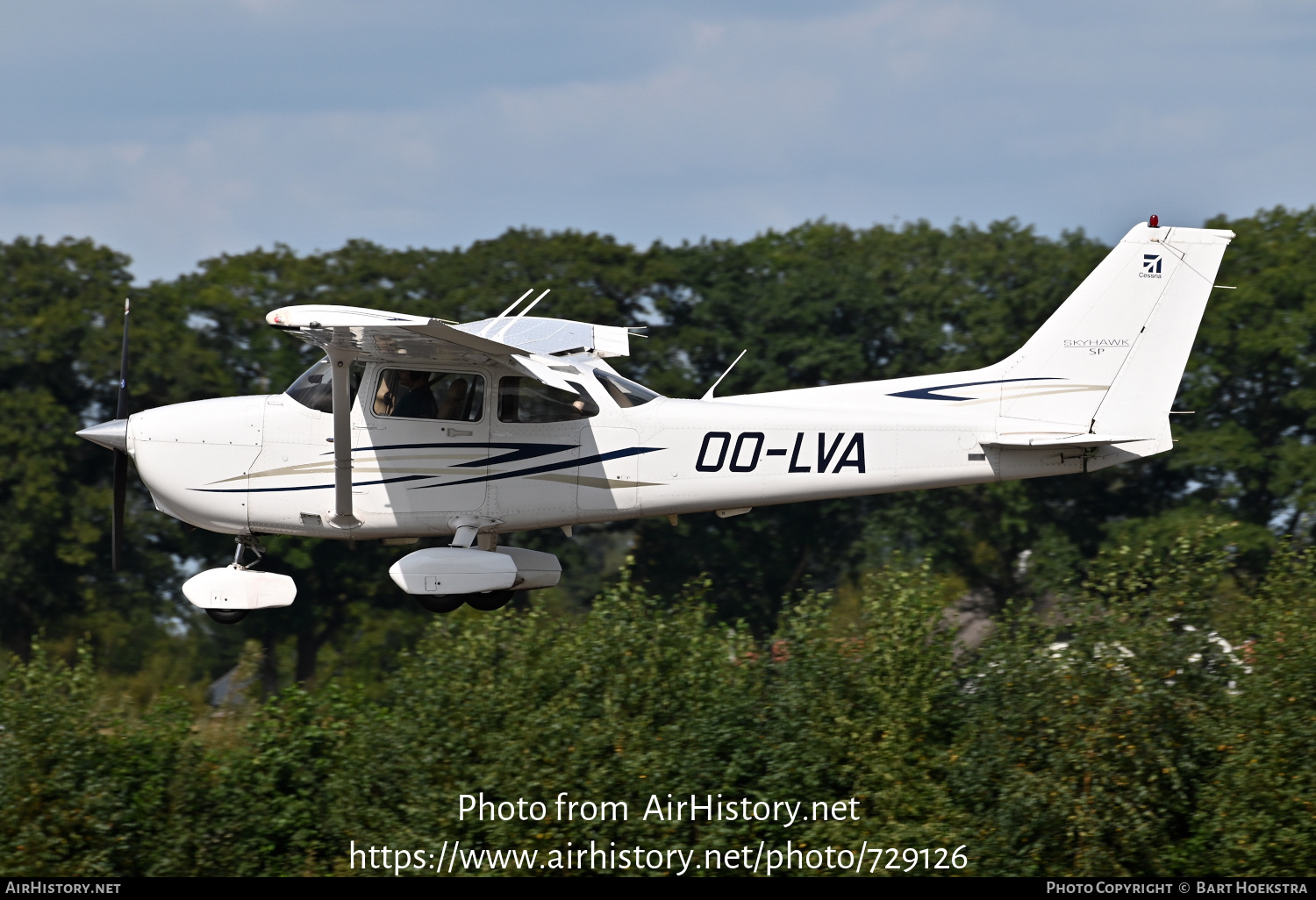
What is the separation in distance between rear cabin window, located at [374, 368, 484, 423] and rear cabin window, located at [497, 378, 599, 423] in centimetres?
20

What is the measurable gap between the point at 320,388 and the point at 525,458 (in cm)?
188

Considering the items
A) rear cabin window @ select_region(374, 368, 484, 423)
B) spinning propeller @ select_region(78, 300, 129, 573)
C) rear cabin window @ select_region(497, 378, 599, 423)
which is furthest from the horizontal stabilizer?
spinning propeller @ select_region(78, 300, 129, 573)

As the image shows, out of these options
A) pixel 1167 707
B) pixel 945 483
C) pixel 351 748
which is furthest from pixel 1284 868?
pixel 351 748

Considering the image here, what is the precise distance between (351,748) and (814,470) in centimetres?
1528

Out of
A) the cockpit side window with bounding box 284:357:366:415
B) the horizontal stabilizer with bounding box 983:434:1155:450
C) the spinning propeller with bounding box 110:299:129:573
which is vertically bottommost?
the spinning propeller with bounding box 110:299:129:573

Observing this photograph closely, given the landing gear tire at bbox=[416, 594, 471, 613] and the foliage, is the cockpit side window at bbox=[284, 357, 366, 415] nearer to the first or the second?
the landing gear tire at bbox=[416, 594, 471, 613]

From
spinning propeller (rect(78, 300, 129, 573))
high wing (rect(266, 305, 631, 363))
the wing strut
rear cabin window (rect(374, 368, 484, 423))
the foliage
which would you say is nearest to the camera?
high wing (rect(266, 305, 631, 363))

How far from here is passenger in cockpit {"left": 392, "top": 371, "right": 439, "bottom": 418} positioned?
11883mm

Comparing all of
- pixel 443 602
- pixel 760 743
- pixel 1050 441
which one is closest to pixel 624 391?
pixel 443 602

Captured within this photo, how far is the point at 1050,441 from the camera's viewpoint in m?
11.9

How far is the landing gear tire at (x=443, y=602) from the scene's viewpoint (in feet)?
38.9

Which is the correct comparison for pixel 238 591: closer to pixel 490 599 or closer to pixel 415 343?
pixel 490 599

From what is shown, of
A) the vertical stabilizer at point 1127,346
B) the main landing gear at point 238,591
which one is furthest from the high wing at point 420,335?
the vertical stabilizer at point 1127,346

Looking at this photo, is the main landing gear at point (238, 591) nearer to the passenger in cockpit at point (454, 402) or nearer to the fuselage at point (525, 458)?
the fuselage at point (525, 458)
